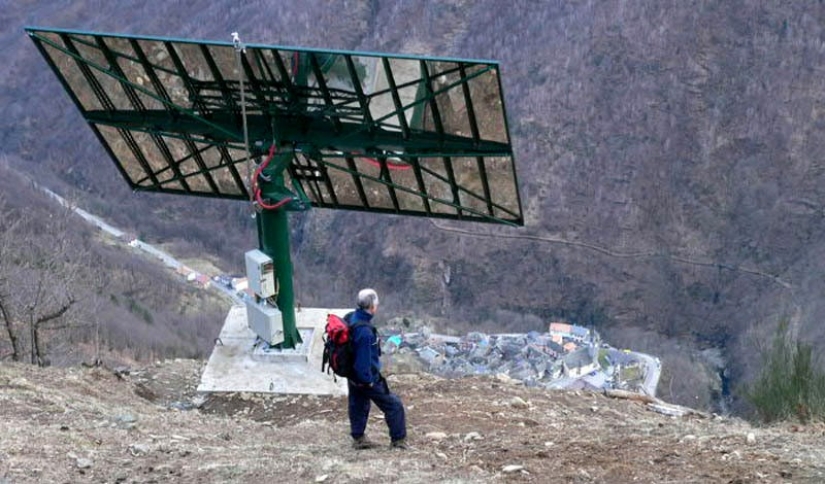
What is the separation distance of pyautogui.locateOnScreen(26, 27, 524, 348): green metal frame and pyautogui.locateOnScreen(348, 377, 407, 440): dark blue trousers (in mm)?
4083

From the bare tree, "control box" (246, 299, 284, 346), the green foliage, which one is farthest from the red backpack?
the bare tree

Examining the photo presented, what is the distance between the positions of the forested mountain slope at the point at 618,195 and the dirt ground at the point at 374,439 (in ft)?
112

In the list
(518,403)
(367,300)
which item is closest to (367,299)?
(367,300)

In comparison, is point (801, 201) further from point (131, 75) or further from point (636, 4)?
point (131, 75)

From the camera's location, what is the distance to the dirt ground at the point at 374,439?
8219 millimetres

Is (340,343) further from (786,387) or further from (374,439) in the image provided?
(786,387)

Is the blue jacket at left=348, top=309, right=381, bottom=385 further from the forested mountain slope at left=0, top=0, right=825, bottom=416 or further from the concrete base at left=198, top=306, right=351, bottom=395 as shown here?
the forested mountain slope at left=0, top=0, right=825, bottom=416

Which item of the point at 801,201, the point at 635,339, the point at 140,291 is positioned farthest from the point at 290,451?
the point at 801,201

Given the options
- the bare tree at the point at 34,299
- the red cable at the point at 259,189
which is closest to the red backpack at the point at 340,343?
the red cable at the point at 259,189

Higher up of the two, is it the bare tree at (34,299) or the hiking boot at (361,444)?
the bare tree at (34,299)

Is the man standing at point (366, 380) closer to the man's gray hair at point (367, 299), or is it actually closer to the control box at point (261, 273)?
the man's gray hair at point (367, 299)

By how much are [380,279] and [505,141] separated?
44916 mm

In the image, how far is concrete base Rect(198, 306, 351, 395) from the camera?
13.1m

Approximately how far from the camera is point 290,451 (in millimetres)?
9227
